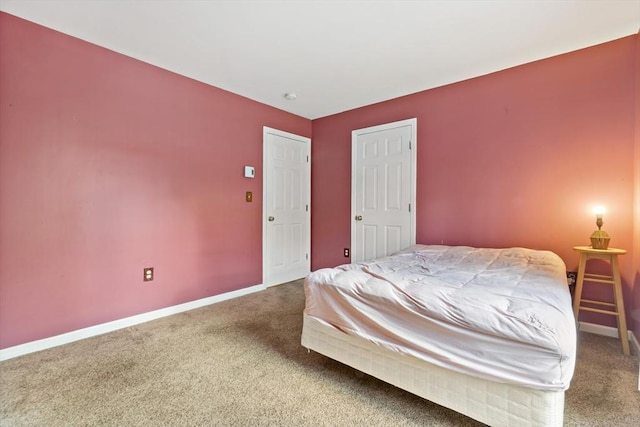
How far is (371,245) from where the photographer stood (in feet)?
12.0

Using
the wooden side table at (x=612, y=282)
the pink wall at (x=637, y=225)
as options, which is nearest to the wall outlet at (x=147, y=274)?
the wooden side table at (x=612, y=282)

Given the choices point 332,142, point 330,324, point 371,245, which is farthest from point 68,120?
point 371,245

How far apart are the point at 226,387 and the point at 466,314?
1.36 metres

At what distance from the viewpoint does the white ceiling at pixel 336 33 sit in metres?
1.91

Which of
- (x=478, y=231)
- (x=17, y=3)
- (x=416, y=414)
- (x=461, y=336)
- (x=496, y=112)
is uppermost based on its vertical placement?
(x=17, y=3)

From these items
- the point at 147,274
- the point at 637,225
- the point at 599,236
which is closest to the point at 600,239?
the point at 599,236

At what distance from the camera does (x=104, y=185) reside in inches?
93.7

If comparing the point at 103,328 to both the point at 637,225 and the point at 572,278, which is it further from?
the point at 637,225

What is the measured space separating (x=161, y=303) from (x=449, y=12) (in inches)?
133

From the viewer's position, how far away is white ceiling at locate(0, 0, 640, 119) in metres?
1.91

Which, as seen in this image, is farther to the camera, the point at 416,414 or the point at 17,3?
the point at 17,3

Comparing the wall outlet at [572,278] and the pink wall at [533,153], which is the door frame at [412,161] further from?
the wall outlet at [572,278]

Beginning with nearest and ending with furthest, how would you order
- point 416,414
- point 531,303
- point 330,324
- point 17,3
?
point 531,303
point 416,414
point 330,324
point 17,3

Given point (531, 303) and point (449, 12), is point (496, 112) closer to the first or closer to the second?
point (449, 12)
